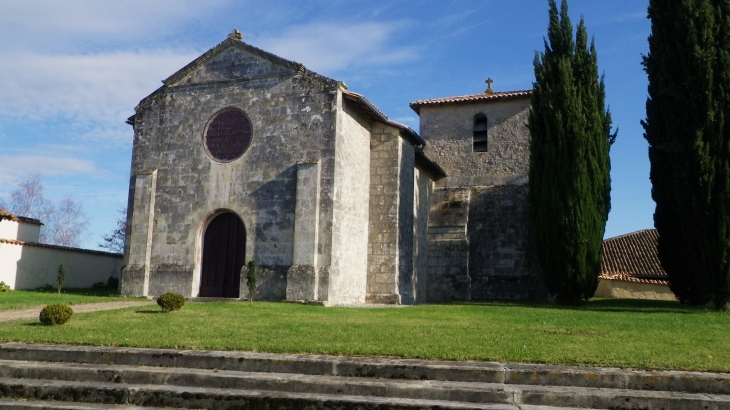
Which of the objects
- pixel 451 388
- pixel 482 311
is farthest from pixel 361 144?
pixel 451 388

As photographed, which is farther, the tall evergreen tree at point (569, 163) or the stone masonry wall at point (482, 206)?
the stone masonry wall at point (482, 206)

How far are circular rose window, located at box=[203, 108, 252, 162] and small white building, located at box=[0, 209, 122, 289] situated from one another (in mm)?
8559

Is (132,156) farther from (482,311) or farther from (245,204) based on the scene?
(482,311)

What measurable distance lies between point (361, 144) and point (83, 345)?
36.5 feet

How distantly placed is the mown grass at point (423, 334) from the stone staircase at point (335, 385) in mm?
485

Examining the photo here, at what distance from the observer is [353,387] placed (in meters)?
6.45

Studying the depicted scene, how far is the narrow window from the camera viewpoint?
79.9 feet

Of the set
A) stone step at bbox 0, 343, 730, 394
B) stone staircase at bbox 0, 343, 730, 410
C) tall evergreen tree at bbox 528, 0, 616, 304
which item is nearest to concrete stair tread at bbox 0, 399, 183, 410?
stone staircase at bbox 0, 343, 730, 410

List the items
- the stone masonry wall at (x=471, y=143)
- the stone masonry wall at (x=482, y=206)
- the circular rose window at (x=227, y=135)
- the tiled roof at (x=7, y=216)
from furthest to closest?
the stone masonry wall at (x=471, y=143)
the tiled roof at (x=7, y=216)
the stone masonry wall at (x=482, y=206)
the circular rose window at (x=227, y=135)

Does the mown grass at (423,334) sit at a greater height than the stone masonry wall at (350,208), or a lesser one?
lesser

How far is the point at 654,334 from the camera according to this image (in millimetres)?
9734

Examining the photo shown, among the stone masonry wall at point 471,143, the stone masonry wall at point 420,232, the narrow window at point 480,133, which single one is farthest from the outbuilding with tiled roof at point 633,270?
the stone masonry wall at point 420,232

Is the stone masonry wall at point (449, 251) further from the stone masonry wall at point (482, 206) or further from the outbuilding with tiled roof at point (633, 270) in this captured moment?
the outbuilding with tiled roof at point (633, 270)

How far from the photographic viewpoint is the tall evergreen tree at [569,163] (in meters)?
17.0
